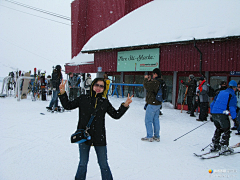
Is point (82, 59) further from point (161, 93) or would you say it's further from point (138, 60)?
point (161, 93)

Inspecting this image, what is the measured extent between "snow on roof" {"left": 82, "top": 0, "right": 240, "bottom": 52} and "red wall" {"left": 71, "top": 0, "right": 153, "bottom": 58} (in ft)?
3.87

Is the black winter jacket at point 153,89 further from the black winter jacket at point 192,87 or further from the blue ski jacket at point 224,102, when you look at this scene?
the black winter jacket at point 192,87

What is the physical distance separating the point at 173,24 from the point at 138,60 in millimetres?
3088

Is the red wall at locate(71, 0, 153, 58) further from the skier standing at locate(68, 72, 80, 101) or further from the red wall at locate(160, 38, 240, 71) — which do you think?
the skier standing at locate(68, 72, 80, 101)

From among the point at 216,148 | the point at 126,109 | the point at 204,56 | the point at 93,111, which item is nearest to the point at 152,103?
the point at 216,148

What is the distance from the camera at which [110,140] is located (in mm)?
4801

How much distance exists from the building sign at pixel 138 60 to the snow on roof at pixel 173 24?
36.8 inches

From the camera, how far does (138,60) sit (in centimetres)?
1236

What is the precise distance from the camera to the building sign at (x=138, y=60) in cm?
1152

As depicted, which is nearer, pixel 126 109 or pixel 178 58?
pixel 126 109

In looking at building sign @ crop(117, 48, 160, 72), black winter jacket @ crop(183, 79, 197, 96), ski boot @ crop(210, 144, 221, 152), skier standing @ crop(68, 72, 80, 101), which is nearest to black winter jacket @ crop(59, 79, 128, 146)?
ski boot @ crop(210, 144, 221, 152)

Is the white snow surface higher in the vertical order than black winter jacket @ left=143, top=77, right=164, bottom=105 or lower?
lower

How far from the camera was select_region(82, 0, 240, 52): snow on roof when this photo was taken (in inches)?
357

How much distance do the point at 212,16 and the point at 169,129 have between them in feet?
24.1
